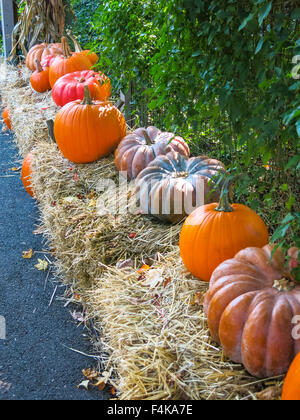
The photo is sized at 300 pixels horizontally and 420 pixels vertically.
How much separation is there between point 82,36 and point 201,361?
26.8 feet

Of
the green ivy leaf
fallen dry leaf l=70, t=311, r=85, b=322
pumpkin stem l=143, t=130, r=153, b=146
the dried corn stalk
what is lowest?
fallen dry leaf l=70, t=311, r=85, b=322

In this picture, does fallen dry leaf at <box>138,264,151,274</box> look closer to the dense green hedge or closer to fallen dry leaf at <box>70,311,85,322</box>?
fallen dry leaf at <box>70,311,85,322</box>

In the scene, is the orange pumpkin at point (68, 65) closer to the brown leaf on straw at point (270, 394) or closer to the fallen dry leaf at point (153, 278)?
the fallen dry leaf at point (153, 278)

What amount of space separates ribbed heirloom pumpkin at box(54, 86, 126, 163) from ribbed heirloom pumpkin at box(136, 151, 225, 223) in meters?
0.92

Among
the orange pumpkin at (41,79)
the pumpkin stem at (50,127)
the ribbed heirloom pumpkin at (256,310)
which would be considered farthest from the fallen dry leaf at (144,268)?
the orange pumpkin at (41,79)

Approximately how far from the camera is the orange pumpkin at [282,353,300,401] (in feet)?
5.55

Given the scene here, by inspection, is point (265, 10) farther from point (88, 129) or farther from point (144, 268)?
point (88, 129)

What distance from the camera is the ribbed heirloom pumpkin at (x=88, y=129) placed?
4.21 m

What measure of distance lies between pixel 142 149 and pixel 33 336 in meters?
1.72

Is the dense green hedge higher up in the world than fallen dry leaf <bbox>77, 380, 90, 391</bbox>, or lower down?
higher up

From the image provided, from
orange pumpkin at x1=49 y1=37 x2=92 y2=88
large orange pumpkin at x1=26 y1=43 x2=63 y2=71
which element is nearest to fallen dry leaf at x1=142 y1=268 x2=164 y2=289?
orange pumpkin at x1=49 y1=37 x2=92 y2=88

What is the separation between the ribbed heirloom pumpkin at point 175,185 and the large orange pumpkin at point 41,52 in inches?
179

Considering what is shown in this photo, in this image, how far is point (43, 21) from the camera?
8188 mm

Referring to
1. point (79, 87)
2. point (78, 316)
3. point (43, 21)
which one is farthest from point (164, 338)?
point (43, 21)
